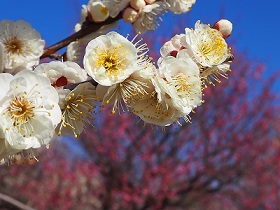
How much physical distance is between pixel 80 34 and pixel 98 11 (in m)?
0.10

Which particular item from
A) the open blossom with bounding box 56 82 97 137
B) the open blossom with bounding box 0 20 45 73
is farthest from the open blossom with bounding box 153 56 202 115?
the open blossom with bounding box 0 20 45 73

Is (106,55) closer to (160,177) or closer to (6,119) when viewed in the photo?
(6,119)

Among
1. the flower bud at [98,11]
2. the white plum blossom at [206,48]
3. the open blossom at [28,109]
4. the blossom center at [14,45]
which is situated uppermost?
the blossom center at [14,45]

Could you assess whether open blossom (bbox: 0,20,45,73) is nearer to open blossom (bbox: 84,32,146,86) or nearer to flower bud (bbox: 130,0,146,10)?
flower bud (bbox: 130,0,146,10)

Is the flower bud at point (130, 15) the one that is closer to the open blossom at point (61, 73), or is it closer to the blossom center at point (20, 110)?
the open blossom at point (61, 73)

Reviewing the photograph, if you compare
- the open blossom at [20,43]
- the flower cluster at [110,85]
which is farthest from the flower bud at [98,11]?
the flower cluster at [110,85]

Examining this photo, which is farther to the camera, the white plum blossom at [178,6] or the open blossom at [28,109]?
the white plum blossom at [178,6]

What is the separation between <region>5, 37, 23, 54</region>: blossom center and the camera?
52.0 inches

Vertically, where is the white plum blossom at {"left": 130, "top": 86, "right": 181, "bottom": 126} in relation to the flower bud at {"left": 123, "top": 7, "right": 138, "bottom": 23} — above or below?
below

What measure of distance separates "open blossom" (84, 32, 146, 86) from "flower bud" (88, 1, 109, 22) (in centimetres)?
51

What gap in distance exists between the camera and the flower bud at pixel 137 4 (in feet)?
4.21

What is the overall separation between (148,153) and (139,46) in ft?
18.3

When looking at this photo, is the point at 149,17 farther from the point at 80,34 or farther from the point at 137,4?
the point at 80,34

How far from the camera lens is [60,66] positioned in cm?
87
